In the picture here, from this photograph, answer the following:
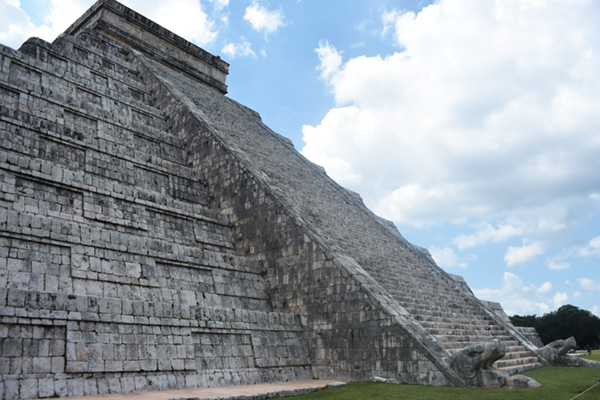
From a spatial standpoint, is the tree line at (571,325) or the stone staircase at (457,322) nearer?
the stone staircase at (457,322)

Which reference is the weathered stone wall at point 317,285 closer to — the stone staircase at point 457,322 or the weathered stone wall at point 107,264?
the weathered stone wall at point 107,264

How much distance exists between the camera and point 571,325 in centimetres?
3500

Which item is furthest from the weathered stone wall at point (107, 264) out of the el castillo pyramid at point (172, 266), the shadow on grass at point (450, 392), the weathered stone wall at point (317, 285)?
the shadow on grass at point (450, 392)

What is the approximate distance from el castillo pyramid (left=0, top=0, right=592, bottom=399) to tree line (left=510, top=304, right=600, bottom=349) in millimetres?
25417

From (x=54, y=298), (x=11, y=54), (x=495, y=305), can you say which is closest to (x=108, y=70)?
(x=11, y=54)

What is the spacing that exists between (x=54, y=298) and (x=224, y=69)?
18.1m

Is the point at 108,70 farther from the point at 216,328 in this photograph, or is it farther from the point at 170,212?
the point at 216,328

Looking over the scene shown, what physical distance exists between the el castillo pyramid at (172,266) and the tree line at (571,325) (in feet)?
83.4

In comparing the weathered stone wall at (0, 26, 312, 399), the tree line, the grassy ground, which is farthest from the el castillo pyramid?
the tree line

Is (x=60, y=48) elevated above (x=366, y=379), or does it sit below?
above

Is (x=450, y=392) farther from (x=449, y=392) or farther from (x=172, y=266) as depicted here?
(x=172, y=266)

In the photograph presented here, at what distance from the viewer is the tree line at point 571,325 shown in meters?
33.8

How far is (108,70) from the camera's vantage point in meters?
15.2

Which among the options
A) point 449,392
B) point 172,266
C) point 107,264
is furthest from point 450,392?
point 107,264
